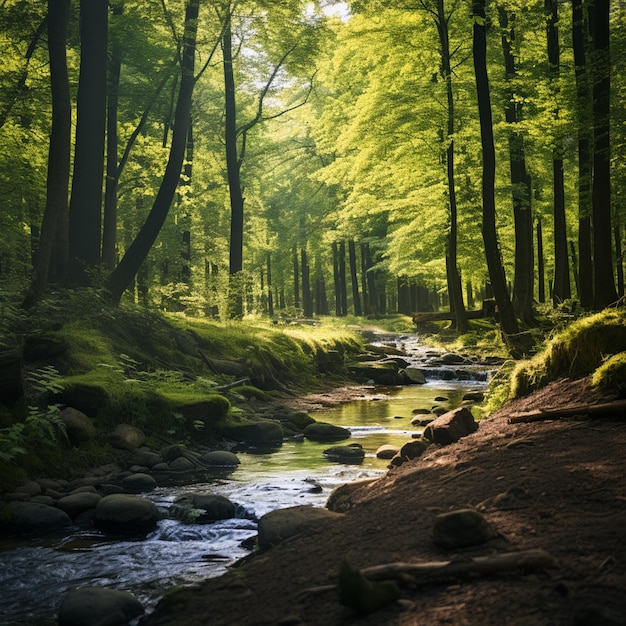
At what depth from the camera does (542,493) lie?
14.2 ft

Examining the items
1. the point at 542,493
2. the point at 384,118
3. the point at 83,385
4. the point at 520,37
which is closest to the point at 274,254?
the point at 384,118

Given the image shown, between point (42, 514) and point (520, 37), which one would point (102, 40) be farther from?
point (520, 37)

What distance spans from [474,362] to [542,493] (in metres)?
16.9

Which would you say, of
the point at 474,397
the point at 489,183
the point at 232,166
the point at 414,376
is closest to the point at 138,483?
the point at 474,397

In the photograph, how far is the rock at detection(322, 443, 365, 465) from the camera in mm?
9195

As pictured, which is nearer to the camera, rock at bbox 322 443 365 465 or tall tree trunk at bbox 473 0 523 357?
rock at bbox 322 443 365 465

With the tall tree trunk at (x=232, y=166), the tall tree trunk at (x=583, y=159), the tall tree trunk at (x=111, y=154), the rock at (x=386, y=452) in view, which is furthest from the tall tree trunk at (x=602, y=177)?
the tall tree trunk at (x=111, y=154)

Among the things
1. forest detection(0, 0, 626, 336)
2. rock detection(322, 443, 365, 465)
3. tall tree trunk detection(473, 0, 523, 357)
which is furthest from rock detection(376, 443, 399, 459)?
tall tree trunk detection(473, 0, 523, 357)

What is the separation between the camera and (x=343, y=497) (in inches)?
251

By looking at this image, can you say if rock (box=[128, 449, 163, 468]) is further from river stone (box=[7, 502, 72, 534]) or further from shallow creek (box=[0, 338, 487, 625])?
river stone (box=[7, 502, 72, 534])

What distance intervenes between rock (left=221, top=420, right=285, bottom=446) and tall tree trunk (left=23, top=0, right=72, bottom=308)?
412cm

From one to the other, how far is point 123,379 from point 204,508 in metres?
4.08

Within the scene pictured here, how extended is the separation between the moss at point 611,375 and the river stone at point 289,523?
2.78 m

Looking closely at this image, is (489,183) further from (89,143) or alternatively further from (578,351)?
(89,143)
